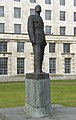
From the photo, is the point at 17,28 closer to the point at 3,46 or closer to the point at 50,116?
the point at 3,46

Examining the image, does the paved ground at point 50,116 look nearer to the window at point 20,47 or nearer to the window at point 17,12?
the window at point 20,47

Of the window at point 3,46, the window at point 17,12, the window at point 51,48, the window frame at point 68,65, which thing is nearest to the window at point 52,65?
the window at point 51,48

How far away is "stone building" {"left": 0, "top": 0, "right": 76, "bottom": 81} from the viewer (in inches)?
2778

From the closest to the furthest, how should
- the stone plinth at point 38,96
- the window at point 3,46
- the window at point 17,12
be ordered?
1. the stone plinth at point 38,96
2. the window at point 3,46
3. the window at point 17,12

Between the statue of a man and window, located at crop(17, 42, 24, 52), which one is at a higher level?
the statue of a man

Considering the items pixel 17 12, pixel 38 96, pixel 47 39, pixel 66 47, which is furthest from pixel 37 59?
pixel 66 47

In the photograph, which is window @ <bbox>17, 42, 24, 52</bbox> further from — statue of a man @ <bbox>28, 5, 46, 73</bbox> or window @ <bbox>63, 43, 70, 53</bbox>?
statue of a man @ <bbox>28, 5, 46, 73</bbox>

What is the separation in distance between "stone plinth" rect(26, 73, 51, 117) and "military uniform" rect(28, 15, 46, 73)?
2.05 ft

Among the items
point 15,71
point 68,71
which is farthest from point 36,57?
point 68,71

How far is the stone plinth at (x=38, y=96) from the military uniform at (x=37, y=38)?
2.05ft

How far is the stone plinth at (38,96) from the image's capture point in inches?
696

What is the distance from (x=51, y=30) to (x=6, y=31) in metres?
10.2

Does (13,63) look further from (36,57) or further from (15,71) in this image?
(36,57)

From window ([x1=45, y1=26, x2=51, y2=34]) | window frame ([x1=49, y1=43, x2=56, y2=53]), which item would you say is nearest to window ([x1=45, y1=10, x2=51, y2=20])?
window ([x1=45, y1=26, x2=51, y2=34])
